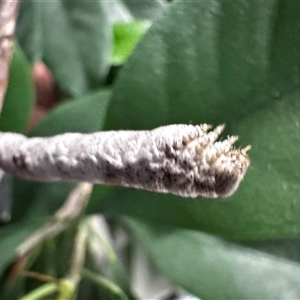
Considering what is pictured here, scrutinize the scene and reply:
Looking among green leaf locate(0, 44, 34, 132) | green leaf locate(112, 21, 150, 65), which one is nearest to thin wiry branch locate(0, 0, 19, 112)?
green leaf locate(0, 44, 34, 132)

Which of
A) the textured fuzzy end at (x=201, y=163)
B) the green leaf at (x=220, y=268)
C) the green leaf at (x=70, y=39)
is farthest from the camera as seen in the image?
the green leaf at (x=70, y=39)

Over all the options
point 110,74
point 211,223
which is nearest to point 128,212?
point 211,223

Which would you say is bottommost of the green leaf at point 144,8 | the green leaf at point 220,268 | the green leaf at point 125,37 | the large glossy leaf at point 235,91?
the green leaf at point 220,268

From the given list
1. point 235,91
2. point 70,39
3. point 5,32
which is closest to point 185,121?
point 235,91

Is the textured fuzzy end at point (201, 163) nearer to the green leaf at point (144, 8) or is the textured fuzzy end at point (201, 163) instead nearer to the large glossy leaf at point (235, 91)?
the large glossy leaf at point (235, 91)

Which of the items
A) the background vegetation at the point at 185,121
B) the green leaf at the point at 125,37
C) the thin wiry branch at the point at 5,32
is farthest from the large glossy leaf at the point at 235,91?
the green leaf at the point at 125,37

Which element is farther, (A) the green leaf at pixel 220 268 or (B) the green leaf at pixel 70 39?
(B) the green leaf at pixel 70 39

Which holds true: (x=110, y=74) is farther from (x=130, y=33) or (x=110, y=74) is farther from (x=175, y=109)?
(x=175, y=109)
